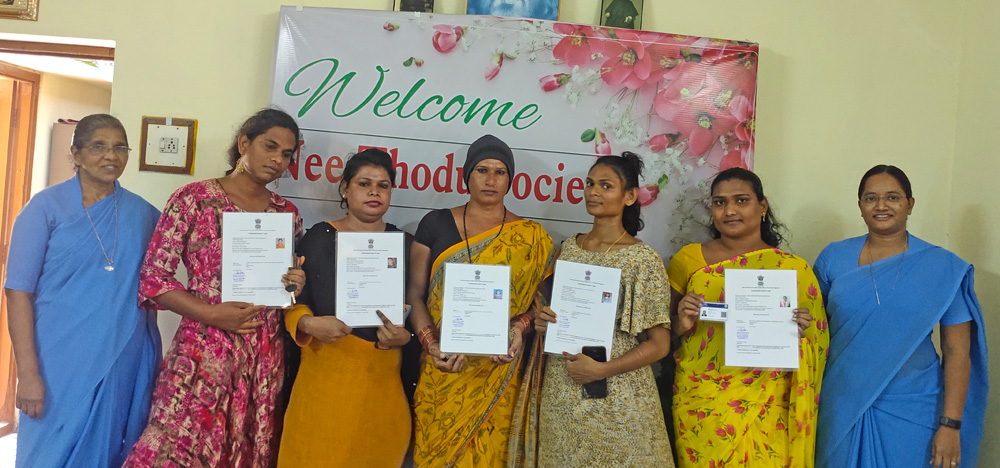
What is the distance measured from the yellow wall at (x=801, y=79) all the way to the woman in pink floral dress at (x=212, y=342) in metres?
0.71

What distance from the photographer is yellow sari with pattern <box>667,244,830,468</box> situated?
2299mm

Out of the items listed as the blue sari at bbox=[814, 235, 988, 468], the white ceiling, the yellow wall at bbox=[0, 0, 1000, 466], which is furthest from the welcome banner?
the white ceiling

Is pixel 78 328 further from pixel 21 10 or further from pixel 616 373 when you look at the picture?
pixel 616 373

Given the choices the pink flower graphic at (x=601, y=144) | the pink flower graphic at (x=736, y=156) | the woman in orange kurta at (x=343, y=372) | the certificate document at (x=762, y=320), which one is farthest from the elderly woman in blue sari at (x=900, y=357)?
the woman in orange kurta at (x=343, y=372)

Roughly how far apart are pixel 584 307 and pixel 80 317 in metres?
1.82

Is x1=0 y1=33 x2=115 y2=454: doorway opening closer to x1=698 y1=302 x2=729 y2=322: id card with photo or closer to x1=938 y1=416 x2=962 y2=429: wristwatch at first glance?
x1=698 y1=302 x2=729 y2=322: id card with photo

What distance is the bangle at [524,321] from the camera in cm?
234

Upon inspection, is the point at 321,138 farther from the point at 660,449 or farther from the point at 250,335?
the point at 660,449

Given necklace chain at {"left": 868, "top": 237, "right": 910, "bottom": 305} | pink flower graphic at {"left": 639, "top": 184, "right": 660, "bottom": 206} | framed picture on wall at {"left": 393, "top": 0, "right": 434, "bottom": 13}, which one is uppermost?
framed picture on wall at {"left": 393, "top": 0, "right": 434, "bottom": 13}

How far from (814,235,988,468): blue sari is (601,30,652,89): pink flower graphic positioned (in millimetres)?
1234

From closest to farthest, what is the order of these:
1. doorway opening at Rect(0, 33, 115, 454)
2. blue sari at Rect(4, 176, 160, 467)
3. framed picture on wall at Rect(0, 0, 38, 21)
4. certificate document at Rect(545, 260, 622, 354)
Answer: certificate document at Rect(545, 260, 622, 354), blue sari at Rect(4, 176, 160, 467), framed picture on wall at Rect(0, 0, 38, 21), doorway opening at Rect(0, 33, 115, 454)

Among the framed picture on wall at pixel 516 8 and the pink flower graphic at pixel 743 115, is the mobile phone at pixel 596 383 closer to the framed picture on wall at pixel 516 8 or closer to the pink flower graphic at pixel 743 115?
the pink flower graphic at pixel 743 115

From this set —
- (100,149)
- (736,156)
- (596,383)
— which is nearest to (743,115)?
(736,156)

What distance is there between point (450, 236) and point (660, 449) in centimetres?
108
